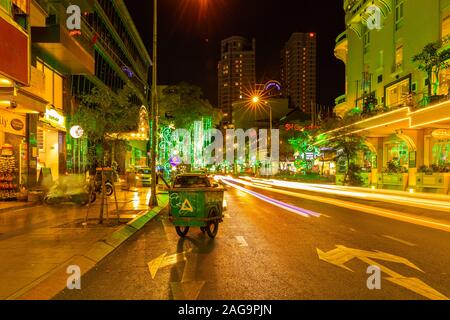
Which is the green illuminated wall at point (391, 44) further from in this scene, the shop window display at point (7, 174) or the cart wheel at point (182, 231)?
the shop window display at point (7, 174)

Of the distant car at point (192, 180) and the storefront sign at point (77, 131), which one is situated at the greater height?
the storefront sign at point (77, 131)

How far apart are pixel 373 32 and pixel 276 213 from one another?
3522 centimetres

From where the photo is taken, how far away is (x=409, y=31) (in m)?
37.7

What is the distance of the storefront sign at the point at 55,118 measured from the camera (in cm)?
2244

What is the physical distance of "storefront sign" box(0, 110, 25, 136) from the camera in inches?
741

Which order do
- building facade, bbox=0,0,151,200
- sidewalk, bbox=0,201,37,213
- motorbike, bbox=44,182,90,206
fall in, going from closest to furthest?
building facade, bbox=0,0,151,200, sidewalk, bbox=0,201,37,213, motorbike, bbox=44,182,90,206

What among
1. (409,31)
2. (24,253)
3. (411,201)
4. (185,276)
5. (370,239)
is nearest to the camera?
(185,276)

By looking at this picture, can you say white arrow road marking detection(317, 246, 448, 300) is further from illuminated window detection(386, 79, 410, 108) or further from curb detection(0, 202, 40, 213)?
illuminated window detection(386, 79, 410, 108)

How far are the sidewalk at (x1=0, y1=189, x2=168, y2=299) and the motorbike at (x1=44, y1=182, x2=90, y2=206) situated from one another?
2.64m

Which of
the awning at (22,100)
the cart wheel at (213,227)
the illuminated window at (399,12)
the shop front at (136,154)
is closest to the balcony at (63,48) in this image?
the awning at (22,100)

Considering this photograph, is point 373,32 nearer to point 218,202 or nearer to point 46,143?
point 46,143

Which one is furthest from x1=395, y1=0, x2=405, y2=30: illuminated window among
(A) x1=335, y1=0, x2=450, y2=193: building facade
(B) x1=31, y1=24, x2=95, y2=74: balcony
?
(B) x1=31, y1=24, x2=95, y2=74: balcony

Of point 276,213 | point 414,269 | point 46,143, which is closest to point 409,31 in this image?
point 276,213
